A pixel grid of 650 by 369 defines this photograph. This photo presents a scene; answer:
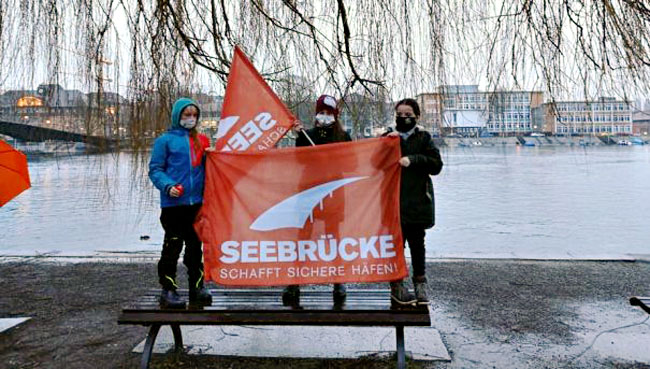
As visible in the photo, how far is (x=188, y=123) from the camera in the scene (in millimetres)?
4000

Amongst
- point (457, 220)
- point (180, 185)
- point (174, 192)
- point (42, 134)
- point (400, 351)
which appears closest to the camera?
point (400, 351)

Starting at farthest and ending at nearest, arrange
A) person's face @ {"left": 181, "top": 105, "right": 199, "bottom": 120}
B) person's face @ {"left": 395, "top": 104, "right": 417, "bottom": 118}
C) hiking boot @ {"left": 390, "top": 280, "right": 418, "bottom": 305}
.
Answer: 1. person's face @ {"left": 181, "top": 105, "right": 199, "bottom": 120}
2. person's face @ {"left": 395, "top": 104, "right": 417, "bottom": 118}
3. hiking boot @ {"left": 390, "top": 280, "right": 418, "bottom": 305}

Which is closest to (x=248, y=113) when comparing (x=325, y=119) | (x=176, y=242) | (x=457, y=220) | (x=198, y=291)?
(x=325, y=119)

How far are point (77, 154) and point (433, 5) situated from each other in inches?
133

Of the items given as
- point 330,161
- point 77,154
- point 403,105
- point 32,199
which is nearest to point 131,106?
point 77,154

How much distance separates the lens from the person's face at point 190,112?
3.97m

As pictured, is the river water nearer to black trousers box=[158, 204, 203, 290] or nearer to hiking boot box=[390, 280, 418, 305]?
black trousers box=[158, 204, 203, 290]

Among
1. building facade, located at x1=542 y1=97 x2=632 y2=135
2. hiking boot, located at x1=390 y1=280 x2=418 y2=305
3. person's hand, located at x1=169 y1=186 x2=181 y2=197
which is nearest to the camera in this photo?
hiking boot, located at x1=390 y1=280 x2=418 y2=305

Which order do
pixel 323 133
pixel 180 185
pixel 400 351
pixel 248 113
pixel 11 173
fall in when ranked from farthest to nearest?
pixel 11 173
pixel 323 133
pixel 248 113
pixel 180 185
pixel 400 351

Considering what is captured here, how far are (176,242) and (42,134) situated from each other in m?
1.76

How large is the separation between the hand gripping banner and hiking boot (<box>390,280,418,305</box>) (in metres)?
0.18

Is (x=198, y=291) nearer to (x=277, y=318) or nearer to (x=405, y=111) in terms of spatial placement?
(x=277, y=318)

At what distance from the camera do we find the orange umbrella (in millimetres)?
4832

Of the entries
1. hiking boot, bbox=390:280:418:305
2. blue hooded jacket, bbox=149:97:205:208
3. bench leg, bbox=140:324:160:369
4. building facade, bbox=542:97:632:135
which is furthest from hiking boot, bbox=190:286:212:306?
building facade, bbox=542:97:632:135
